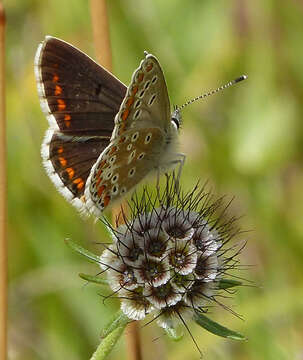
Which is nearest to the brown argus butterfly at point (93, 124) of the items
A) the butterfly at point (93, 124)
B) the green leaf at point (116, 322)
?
the butterfly at point (93, 124)

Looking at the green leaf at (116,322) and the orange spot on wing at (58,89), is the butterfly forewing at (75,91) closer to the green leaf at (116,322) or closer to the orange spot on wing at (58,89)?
the orange spot on wing at (58,89)

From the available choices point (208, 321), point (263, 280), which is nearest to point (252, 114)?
point (263, 280)

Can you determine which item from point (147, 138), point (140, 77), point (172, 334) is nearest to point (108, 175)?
point (147, 138)

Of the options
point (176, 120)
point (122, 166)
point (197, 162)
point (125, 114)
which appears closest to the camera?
point (125, 114)

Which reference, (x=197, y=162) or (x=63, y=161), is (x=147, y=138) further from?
(x=197, y=162)

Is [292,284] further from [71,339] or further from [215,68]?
[215,68]

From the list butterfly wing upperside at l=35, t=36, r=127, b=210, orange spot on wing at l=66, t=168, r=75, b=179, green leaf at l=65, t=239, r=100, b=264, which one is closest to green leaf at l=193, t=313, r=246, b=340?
green leaf at l=65, t=239, r=100, b=264

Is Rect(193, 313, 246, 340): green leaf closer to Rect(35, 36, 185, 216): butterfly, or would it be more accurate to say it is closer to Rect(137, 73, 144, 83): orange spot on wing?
Rect(35, 36, 185, 216): butterfly

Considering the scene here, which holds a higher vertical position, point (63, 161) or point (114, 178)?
point (63, 161)
